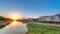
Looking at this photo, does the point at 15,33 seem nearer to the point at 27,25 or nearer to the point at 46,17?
the point at 27,25

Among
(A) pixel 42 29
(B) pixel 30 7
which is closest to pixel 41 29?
(A) pixel 42 29

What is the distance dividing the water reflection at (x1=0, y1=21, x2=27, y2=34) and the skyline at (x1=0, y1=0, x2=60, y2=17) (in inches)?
11.1

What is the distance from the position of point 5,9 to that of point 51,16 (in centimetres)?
113

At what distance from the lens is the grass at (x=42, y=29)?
2.52 m

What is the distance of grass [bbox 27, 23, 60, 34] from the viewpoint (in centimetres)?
252

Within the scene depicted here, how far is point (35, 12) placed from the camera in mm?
2678

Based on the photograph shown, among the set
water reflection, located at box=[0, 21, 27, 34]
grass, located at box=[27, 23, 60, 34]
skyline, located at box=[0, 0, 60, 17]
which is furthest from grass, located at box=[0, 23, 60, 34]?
skyline, located at box=[0, 0, 60, 17]

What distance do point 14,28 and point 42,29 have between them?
0.68 m

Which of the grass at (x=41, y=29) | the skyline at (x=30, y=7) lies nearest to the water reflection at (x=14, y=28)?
the grass at (x=41, y=29)

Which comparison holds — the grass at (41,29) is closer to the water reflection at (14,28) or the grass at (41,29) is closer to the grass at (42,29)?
the grass at (42,29)

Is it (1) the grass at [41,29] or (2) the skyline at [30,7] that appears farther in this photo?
(2) the skyline at [30,7]

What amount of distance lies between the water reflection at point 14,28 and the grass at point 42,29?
175mm

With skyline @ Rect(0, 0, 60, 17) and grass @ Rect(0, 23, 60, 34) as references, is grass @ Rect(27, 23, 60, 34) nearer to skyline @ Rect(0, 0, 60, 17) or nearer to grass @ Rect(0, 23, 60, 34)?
grass @ Rect(0, 23, 60, 34)

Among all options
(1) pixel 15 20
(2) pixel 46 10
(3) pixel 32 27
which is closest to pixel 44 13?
(2) pixel 46 10
